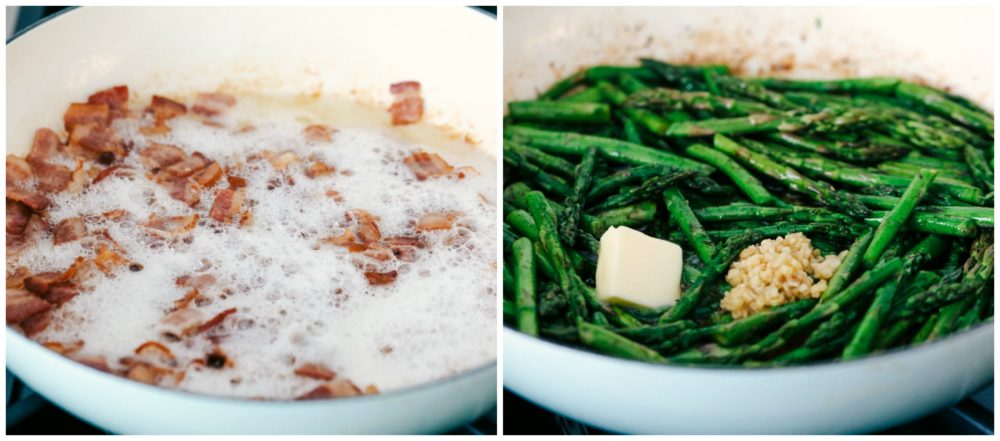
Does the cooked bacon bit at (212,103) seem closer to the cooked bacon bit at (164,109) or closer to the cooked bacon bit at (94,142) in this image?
the cooked bacon bit at (164,109)

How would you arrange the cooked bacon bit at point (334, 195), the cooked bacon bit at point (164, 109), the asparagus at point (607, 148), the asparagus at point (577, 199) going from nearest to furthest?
1. the asparagus at point (577, 199)
2. the cooked bacon bit at point (334, 195)
3. the asparagus at point (607, 148)
4. the cooked bacon bit at point (164, 109)

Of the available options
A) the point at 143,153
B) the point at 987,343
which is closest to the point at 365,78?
the point at 143,153

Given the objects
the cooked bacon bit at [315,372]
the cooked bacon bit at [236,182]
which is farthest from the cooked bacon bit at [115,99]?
the cooked bacon bit at [315,372]

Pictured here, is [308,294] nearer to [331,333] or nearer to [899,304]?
[331,333]

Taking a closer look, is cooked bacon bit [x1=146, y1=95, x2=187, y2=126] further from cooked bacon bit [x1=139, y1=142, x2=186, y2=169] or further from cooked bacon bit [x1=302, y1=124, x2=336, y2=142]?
cooked bacon bit [x1=302, y1=124, x2=336, y2=142]

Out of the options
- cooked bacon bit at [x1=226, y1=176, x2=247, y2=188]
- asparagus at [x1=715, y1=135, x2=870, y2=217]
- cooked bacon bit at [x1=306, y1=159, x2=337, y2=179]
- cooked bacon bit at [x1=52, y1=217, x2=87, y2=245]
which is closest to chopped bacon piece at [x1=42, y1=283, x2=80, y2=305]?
cooked bacon bit at [x1=52, y1=217, x2=87, y2=245]
